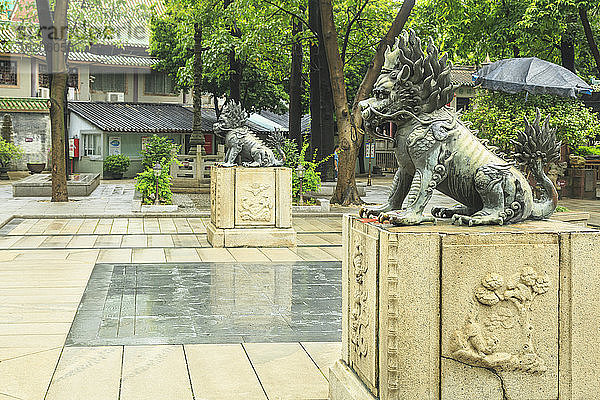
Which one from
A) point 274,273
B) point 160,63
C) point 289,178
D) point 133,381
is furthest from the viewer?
point 160,63

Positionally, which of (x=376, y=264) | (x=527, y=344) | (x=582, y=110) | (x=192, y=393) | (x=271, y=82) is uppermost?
(x=271, y=82)

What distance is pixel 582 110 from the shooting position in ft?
63.0

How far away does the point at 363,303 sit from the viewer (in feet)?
14.1

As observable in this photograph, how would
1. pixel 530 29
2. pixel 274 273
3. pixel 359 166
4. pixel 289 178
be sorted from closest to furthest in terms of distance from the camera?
pixel 274 273 < pixel 289 178 < pixel 530 29 < pixel 359 166

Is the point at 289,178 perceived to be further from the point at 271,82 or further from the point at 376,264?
the point at 271,82

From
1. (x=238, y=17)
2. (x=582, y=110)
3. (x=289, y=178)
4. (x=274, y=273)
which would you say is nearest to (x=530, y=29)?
(x=582, y=110)

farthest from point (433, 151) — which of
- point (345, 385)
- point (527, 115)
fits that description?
point (527, 115)

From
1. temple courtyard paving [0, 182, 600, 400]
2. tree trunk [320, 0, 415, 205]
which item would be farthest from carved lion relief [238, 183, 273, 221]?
A: tree trunk [320, 0, 415, 205]

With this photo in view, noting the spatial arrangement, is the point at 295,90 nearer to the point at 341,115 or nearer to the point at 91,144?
the point at 341,115

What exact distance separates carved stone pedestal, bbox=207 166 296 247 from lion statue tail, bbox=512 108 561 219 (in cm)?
706

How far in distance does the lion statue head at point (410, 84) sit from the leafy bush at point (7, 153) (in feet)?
102

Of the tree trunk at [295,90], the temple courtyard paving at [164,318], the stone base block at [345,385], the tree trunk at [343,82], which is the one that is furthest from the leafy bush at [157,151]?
the stone base block at [345,385]

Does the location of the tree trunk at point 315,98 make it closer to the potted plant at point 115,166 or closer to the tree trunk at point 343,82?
the tree trunk at point 343,82

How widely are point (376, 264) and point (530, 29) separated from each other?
63.0ft
